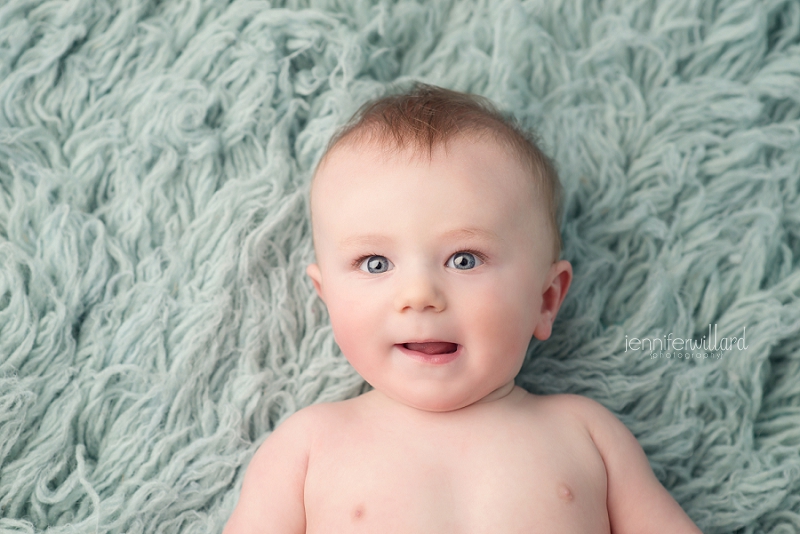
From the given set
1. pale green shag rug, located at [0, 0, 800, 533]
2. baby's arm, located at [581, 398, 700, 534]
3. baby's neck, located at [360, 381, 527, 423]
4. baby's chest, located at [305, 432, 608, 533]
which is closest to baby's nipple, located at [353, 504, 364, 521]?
baby's chest, located at [305, 432, 608, 533]

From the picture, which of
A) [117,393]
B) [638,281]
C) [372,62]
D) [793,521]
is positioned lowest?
[793,521]

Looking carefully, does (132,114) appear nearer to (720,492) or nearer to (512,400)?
(512,400)

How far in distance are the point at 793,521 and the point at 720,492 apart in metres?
0.12

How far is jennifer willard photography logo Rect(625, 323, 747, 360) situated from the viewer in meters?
1.28

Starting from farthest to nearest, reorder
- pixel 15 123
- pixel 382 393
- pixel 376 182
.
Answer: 1. pixel 15 123
2. pixel 382 393
3. pixel 376 182

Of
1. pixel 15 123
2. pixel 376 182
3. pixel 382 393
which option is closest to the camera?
pixel 376 182

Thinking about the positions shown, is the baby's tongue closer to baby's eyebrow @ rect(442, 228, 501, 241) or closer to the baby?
the baby

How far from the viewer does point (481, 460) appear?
105 centimetres

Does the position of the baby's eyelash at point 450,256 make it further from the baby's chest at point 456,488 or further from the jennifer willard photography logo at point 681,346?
the jennifer willard photography logo at point 681,346

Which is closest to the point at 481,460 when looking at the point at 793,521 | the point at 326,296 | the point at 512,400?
the point at 512,400

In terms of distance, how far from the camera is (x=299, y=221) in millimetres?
1309

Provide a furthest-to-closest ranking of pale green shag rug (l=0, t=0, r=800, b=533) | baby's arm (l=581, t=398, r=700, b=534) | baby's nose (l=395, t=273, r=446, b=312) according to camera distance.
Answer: pale green shag rug (l=0, t=0, r=800, b=533)
baby's arm (l=581, t=398, r=700, b=534)
baby's nose (l=395, t=273, r=446, b=312)

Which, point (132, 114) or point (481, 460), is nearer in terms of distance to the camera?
point (481, 460)

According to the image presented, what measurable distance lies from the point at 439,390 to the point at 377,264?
0.64 feet
